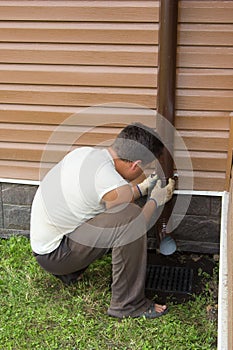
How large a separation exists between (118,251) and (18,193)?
1285 millimetres

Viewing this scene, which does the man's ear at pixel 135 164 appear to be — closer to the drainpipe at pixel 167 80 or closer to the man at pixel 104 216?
the man at pixel 104 216

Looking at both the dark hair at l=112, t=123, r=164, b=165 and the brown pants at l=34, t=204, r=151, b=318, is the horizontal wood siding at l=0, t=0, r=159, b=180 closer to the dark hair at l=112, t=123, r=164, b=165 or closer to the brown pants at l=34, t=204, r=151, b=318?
the dark hair at l=112, t=123, r=164, b=165

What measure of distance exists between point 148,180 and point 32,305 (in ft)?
3.77

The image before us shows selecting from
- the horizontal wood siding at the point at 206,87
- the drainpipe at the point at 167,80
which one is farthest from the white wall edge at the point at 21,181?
the horizontal wood siding at the point at 206,87

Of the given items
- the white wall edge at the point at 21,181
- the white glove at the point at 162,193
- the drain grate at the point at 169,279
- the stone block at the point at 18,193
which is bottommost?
the drain grate at the point at 169,279

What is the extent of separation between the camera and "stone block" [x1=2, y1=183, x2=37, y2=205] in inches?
182

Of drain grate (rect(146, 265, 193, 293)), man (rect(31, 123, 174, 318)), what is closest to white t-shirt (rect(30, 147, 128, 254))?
man (rect(31, 123, 174, 318))

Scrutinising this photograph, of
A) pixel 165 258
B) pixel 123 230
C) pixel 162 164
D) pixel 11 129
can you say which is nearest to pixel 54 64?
pixel 11 129

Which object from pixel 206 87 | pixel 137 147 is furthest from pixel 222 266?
pixel 206 87

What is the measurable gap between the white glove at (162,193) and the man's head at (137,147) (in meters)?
0.44

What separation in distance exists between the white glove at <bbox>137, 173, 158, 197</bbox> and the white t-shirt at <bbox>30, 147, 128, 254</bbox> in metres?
0.53

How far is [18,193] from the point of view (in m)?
4.66

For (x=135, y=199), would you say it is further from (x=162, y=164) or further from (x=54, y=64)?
(x=54, y=64)

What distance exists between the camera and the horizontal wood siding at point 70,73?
160 inches
